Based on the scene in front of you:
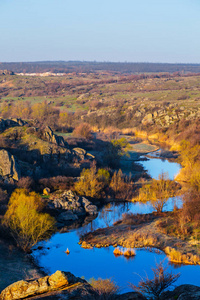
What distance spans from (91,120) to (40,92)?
45859 millimetres

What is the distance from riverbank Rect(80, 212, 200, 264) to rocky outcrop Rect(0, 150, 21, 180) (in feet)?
28.1

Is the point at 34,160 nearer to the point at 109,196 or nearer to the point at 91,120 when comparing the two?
the point at 109,196

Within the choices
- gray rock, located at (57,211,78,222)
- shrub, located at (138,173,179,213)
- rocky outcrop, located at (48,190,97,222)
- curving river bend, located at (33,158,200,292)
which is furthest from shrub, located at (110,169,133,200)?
curving river bend, located at (33,158,200,292)

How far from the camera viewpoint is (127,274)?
61.5 feet

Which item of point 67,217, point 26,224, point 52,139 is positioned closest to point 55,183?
point 67,217

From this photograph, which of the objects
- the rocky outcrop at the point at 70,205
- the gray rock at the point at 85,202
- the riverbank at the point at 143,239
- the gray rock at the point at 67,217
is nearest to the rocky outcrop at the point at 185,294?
the riverbank at the point at 143,239

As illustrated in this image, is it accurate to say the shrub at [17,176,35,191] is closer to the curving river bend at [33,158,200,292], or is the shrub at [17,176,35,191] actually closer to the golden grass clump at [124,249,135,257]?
the curving river bend at [33,158,200,292]

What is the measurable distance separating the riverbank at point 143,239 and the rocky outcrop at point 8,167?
28.1 ft

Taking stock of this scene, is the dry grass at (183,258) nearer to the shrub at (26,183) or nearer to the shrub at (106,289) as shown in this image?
the shrub at (106,289)

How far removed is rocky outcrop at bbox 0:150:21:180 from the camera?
92.4ft

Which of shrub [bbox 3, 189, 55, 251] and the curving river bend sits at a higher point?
shrub [bbox 3, 189, 55, 251]

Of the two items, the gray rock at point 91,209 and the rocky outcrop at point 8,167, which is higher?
the rocky outcrop at point 8,167

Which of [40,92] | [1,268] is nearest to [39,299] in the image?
[1,268]

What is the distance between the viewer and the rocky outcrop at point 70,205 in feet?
86.1
